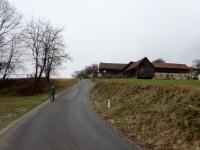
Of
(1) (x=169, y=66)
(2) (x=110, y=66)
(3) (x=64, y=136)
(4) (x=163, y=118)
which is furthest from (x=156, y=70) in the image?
(3) (x=64, y=136)

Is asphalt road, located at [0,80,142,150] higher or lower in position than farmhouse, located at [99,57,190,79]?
lower

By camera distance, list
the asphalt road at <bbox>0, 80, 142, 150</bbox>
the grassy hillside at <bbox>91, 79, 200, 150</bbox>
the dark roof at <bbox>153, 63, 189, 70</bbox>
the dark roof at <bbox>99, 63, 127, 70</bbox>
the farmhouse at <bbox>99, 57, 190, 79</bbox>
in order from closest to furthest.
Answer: the asphalt road at <bbox>0, 80, 142, 150</bbox>, the grassy hillside at <bbox>91, 79, 200, 150</bbox>, the farmhouse at <bbox>99, 57, 190, 79</bbox>, the dark roof at <bbox>153, 63, 189, 70</bbox>, the dark roof at <bbox>99, 63, 127, 70</bbox>

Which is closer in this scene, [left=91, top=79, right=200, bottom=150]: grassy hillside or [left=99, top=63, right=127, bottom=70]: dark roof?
[left=91, top=79, right=200, bottom=150]: grassy hillside

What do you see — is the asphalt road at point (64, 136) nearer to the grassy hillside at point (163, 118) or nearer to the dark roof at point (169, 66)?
the grassy hillside at point (163, 118)

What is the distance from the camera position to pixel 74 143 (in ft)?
47.5

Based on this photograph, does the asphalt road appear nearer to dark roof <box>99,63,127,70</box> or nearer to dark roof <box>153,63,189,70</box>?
dark roof <box>153,63,189,70</box>

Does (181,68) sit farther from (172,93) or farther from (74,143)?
(74,143)

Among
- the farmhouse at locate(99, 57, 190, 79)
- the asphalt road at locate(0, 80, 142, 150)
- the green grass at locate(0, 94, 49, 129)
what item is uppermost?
the farmhouse at locate(99, 57, 190, 79)

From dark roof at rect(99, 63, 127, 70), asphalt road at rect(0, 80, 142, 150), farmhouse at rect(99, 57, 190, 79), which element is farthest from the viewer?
dark roof at rect(99, 63, 127, 70)

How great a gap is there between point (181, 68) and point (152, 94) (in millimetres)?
88152

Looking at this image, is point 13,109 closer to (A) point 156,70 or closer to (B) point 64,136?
(B) point 64,136

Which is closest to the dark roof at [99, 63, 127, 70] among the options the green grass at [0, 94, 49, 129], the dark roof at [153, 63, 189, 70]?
the dark roof at [153, 63, 189, 70]

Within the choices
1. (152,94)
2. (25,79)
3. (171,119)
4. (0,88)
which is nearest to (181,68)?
(25,79)

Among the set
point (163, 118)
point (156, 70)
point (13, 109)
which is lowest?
point (13, 109)
